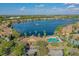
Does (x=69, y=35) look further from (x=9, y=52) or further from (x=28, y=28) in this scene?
(x=9, y=52)

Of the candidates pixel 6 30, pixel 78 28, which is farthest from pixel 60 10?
pixel 6 30

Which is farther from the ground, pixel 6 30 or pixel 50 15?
pixel 50 15

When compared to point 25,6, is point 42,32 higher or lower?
lower

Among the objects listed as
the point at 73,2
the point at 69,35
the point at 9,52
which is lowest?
the point at 9,52

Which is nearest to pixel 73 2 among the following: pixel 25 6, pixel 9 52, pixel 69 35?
pixel 69 35

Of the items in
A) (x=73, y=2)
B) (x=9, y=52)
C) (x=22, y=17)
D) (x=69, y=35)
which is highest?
(x=73, y=2)

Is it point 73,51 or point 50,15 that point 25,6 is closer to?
point 50,15
